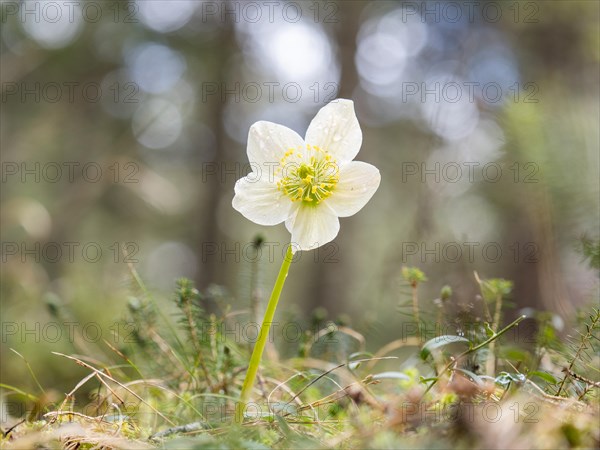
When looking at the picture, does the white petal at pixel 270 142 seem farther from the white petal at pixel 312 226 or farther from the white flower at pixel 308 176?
the white petal at pixel 312 226

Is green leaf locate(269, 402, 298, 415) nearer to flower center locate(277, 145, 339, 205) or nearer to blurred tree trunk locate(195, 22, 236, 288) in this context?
flower center locate(277, 145, 339, 205)

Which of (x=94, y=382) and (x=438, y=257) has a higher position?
(x=438, y=257)

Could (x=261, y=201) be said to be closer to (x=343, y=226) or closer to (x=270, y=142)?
Result: (x=270, y=142)

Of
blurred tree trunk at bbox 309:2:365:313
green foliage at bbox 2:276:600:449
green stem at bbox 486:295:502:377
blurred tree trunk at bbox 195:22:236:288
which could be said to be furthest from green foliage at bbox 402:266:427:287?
blurred tree trunk at bbox 195:22:236:288

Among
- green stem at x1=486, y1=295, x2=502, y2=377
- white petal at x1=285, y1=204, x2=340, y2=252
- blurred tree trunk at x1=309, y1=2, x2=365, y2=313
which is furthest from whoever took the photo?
blurred tree trunk at x1=309, y1=2, x2=365, y2=313

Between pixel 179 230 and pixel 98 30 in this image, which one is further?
pixel 179 230

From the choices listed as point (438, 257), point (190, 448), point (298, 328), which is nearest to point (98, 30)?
point (438, 257)

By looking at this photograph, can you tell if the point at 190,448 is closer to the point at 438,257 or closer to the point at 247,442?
the point at 247,442
